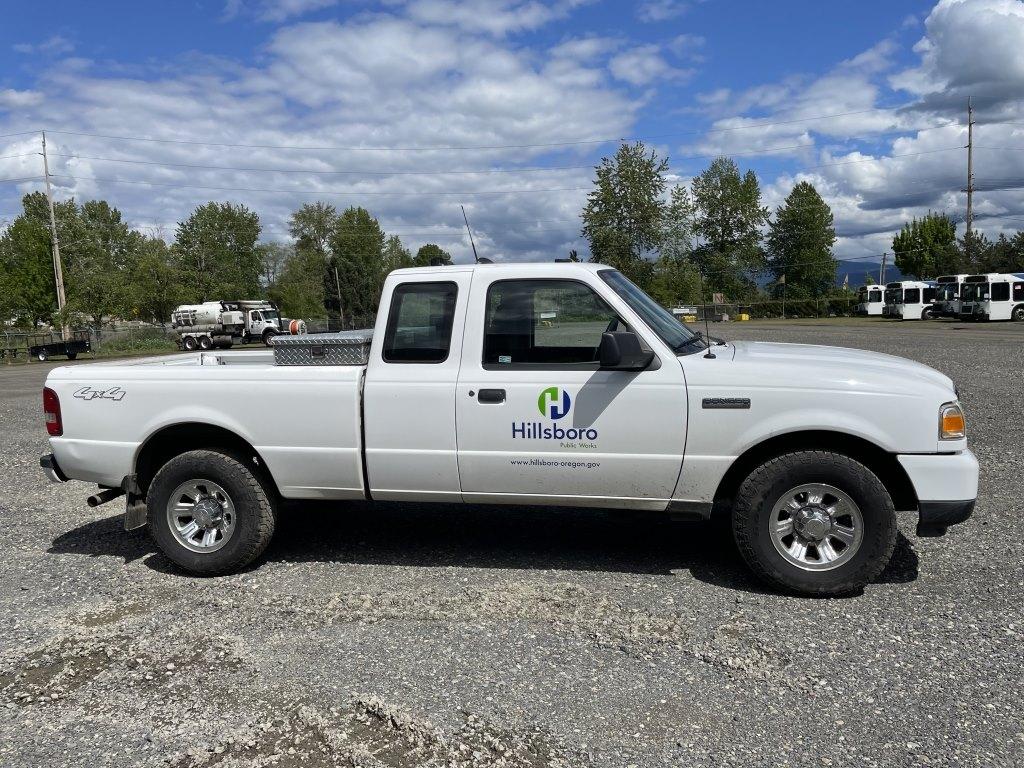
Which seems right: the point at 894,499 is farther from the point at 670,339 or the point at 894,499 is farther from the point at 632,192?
the point at 632,192

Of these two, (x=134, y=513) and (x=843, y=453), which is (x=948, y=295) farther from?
(x=134, y=513)

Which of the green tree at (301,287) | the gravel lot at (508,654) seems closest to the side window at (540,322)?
the gravel lot at (508,654)

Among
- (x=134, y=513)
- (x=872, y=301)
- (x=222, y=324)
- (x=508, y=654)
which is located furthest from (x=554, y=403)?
(x=872, y=301)

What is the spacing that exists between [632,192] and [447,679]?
6061 centimetres

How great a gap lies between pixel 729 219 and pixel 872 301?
112 ft

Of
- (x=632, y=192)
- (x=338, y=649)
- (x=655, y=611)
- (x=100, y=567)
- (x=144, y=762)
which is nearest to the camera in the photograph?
(x=144, y=762)

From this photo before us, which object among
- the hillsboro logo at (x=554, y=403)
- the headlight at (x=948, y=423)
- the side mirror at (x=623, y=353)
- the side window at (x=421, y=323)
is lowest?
the headlight at (x=948, y=423)

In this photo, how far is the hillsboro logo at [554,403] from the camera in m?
4.48

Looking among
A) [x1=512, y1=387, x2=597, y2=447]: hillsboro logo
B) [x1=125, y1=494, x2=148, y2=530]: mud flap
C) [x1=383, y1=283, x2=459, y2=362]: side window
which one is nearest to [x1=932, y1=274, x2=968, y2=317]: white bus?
[x1=512, y1=387, x2=597, y2=447]: hillsboro logo

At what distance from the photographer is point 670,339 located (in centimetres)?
475

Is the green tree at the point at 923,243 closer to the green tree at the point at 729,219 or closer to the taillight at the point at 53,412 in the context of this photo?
the green tree at the point at 729,219

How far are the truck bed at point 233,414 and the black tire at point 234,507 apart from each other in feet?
0.60

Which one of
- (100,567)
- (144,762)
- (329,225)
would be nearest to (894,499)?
(144,762)

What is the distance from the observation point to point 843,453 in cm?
441
